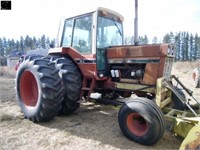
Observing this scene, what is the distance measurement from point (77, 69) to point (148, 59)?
5.48 ft

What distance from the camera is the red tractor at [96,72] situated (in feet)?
14.4

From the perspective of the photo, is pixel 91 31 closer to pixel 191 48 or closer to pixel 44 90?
pixel 44 90

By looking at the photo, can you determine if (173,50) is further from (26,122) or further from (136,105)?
(26,122)

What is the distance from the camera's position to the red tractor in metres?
4.38

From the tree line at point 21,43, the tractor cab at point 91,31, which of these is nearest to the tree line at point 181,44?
the tree line at point 21,43

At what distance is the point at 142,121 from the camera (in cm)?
396

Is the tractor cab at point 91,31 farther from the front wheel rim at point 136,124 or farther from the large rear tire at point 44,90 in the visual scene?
the front wheel rim at point 136,124

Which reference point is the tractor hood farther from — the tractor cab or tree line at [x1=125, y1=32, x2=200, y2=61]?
tree line at [x1=125, y1=32, x2=200, y2=61]

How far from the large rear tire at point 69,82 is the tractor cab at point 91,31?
0.46 metres

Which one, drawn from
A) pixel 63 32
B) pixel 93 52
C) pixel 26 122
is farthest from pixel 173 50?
pixel 26 122

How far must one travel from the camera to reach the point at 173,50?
188 inches

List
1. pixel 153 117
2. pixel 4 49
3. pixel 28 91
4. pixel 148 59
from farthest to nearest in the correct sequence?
pixel 4 49, pixel 28 91, pixel 148 59, pixel 153 117

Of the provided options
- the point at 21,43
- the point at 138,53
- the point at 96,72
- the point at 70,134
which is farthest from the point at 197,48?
the point at 70,134

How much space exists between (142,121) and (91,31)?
91.1 inches
